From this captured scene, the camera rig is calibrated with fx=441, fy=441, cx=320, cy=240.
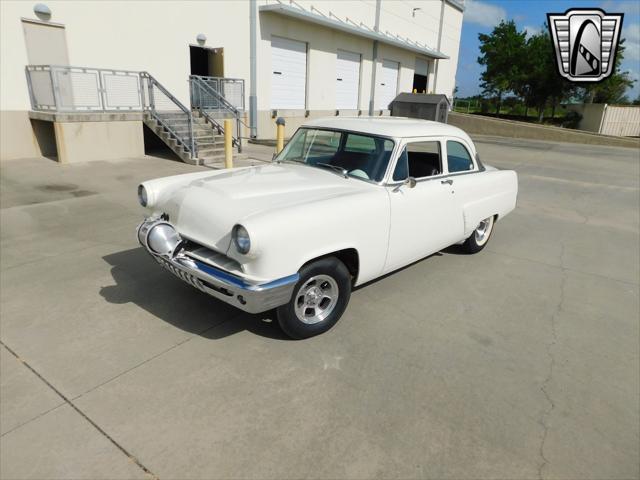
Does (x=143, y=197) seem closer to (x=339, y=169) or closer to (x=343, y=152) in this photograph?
(x=339, y=169)

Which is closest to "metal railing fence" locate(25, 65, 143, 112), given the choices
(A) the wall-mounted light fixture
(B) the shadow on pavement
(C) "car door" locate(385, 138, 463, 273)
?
(A) the wall-mounted light fixture

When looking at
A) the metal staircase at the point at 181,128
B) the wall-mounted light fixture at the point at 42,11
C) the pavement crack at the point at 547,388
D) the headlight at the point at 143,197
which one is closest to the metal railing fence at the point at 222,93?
the metal staircase at the point at 181,128

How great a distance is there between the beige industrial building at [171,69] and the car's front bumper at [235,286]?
8.53 metres

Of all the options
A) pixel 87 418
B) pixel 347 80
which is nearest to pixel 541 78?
pixel 347 80

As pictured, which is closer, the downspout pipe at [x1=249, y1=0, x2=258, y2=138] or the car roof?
the car roof

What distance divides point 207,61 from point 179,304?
13.9 m

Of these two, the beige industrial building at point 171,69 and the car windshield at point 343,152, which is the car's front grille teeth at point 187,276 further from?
the beige industrial building at point 171,69

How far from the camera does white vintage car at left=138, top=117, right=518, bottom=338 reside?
2.98 meters

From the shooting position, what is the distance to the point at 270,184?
12.1 feet

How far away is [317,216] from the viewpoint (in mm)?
3160

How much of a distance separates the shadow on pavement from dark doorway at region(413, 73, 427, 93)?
88.0 ft

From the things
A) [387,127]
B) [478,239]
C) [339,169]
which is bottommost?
[478,239]

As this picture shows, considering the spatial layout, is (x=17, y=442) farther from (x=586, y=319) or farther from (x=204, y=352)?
(x=586, y=319)

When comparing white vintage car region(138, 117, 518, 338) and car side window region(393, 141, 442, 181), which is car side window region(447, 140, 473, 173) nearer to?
white vintage car region(138, 117, 518, 338)
